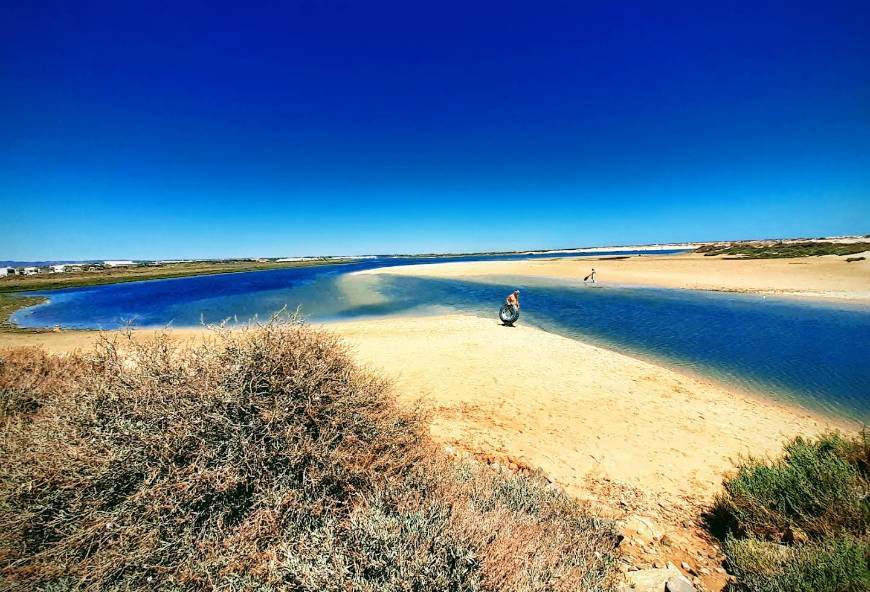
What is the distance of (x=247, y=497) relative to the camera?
2.51 meters


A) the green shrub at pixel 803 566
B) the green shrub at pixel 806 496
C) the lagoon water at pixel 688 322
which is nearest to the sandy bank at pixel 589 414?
the green shrub at pixel 806 496

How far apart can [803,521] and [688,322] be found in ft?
50.7

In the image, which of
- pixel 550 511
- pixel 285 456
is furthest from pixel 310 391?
pixel 550 511

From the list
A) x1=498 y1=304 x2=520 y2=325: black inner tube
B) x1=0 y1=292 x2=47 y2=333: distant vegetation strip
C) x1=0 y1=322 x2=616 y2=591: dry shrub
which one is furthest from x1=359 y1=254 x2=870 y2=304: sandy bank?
x1=0 y1=292 x2=47 y2=333: distant vegetation strip

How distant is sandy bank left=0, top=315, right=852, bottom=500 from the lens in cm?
564

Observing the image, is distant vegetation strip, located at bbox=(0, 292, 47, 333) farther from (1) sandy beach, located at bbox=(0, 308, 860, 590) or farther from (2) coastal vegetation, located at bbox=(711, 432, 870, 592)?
(2) coastal vegetation, located at bbox=(711, 432, 870, 592)

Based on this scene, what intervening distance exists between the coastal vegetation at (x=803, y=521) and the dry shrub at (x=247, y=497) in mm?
1259

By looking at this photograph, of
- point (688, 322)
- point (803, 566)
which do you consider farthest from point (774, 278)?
point (803, 566)

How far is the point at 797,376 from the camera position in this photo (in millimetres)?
9617

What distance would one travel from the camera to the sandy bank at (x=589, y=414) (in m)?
5.64

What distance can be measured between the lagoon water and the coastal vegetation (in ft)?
18.7

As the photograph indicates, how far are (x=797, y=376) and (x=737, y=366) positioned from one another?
1272 millimetres

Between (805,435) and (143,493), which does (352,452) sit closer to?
(143,493)

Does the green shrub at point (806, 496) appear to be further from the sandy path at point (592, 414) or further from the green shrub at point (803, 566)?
the sandy path at point (592, 414)
